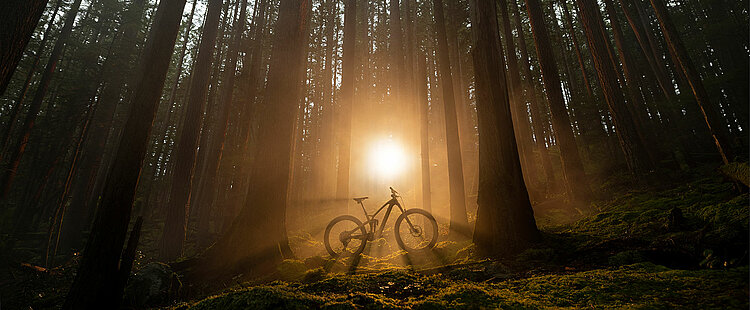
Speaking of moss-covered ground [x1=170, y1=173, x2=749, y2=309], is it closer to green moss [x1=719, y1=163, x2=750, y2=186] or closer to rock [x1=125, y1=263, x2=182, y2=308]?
green moss [x1=719, y1=163, x2=750, y2=186]

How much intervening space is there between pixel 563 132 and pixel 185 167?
1253 cm

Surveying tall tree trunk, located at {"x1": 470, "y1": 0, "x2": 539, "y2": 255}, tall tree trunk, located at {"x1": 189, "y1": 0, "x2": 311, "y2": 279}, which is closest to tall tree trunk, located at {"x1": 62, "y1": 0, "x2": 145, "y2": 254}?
tall tree trunk, located at {"x1": 189, "y1": 0, "x2": 311, "y2": 279}

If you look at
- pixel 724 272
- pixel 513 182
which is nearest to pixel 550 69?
pixel 513 182

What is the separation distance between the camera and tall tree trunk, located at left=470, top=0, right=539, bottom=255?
4.79 meters

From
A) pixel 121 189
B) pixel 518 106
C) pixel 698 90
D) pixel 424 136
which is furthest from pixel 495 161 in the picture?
pixel 518 106

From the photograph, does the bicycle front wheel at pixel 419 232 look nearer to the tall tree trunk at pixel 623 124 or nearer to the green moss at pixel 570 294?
the green moss at pixel 570 294

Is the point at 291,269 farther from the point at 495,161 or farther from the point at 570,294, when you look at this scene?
the point at 570,294

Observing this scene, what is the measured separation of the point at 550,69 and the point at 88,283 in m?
12.1

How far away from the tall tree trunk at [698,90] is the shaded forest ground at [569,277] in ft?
5.24

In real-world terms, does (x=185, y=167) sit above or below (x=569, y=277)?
above

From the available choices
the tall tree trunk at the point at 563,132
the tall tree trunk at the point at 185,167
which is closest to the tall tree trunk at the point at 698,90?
the tall tree trunk at the point at 563,132

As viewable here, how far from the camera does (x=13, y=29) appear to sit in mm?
3184

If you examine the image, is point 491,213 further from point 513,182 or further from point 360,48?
point 360,48

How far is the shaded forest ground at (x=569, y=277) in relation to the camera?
204 centimetres
